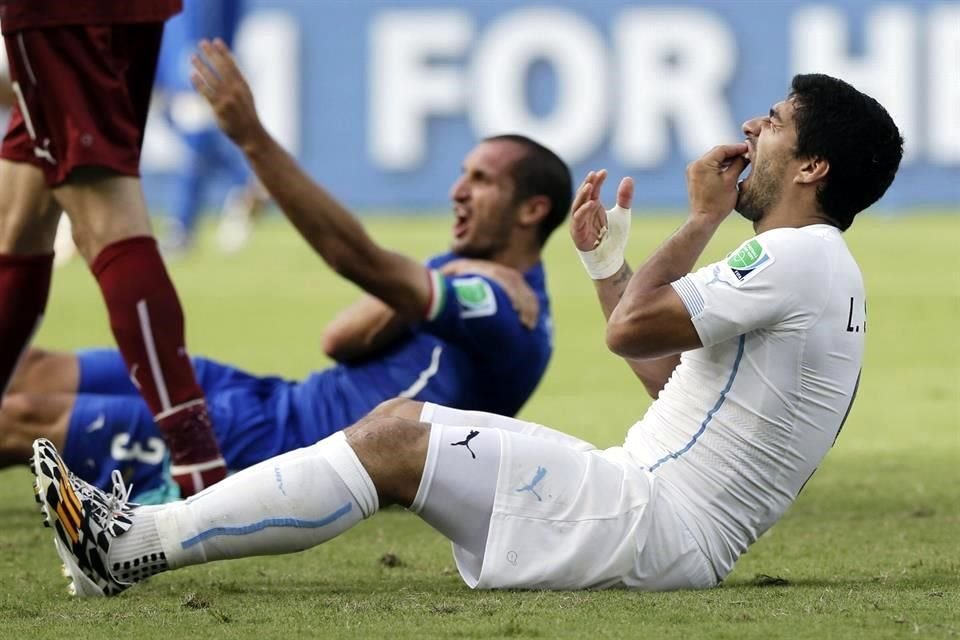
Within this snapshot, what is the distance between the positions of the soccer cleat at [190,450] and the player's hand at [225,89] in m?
0.71

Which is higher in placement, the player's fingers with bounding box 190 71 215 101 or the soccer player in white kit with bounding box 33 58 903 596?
the player's fingers with bounding box 190 71 215 101

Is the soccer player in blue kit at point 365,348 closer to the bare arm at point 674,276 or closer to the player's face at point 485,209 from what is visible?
the player's face at point 485,209

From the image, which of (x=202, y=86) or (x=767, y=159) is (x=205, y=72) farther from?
(x=767, y=159)

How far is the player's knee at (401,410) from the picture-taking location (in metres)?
3.54

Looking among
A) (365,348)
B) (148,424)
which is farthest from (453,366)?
(148,424)

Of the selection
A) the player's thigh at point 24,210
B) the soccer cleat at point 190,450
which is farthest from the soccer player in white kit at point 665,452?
the player's thigh at point 24,210

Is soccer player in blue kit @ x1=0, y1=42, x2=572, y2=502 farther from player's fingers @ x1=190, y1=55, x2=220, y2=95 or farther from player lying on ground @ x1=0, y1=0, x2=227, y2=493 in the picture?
player lying on ground @ x1=0, y1=0, x2=227, y2=493

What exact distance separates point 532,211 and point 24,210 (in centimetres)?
144

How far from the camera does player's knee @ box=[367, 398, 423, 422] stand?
3.54 metres

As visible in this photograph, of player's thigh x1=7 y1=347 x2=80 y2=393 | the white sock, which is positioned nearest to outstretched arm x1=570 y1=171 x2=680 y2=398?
the white sock

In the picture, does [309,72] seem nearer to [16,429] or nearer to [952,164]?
[952,164]

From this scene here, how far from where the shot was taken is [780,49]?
18688 mm

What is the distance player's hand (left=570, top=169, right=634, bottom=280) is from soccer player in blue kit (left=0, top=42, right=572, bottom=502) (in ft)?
2.95

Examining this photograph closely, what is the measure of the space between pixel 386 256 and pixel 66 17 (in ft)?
3.21
